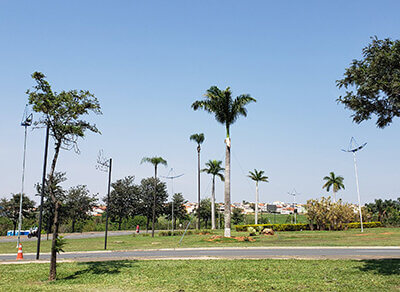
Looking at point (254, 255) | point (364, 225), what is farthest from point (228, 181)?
point (364, 225)

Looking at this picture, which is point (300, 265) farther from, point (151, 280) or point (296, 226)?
point (296, 226)

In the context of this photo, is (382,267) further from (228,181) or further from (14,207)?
(14,207)

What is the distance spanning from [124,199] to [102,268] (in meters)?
56.7

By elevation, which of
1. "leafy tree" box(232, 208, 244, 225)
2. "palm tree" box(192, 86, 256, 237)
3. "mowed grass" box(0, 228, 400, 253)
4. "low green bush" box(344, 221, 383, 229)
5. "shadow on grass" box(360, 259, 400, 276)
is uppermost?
"palm tree" box(192, 86, 256, 237)

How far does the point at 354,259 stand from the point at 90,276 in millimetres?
11884

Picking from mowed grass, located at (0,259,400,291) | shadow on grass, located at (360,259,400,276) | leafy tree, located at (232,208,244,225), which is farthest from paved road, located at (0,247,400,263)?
leafy tree, located at (232,208,244,225)

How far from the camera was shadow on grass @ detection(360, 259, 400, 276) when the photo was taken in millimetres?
12781

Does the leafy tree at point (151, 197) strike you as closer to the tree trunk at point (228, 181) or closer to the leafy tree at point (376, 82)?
the tree trunk at point (228, 181)

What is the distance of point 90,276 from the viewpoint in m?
13.3

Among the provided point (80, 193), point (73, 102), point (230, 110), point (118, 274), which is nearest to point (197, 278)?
point (118, 274)

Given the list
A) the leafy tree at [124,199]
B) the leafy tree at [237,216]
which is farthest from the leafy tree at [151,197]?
the leafy tree at [237,216]

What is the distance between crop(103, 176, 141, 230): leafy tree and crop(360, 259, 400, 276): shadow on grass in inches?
2335

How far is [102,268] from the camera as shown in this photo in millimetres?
14992

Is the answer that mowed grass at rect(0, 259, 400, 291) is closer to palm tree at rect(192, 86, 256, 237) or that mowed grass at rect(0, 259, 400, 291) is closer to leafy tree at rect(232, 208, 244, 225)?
palm tree at rect(192, 86, 256, 237)
